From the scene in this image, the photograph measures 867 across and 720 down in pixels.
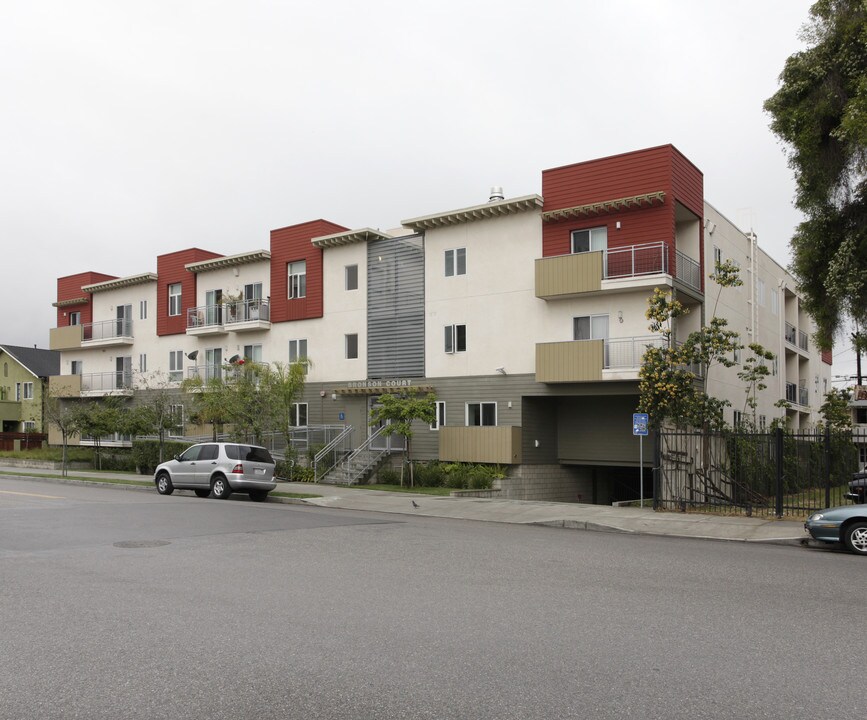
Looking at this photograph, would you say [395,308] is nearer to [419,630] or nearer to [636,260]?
[636,260]

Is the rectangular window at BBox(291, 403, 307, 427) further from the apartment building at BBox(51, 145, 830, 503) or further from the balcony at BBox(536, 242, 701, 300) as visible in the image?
the balcony at BBox(536, 242, 701, 300)

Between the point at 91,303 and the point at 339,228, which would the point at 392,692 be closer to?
the point at 339,228

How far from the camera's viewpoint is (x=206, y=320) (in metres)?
41.2

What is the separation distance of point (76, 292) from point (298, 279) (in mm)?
19963

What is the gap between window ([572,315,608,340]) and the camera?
2838 centimetres

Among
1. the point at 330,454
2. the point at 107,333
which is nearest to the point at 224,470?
the point at 330,454

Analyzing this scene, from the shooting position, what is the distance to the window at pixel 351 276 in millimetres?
35562

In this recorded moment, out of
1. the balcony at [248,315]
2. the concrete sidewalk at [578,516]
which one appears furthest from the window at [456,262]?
the balcony at [248,315]

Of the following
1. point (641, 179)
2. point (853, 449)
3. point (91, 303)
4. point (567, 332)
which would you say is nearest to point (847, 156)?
point (641, 179)

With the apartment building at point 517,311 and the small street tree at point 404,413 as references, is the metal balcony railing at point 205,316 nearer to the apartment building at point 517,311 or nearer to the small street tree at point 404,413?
the apartment building at point 517,311

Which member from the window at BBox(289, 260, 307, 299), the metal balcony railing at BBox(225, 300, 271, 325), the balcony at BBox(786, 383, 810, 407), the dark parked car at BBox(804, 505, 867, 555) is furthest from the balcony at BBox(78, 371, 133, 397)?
the dark parked car at BBox(804, 505, 867, 555)

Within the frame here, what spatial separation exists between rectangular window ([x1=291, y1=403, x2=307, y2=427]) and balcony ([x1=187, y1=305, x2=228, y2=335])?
5853 millimetres

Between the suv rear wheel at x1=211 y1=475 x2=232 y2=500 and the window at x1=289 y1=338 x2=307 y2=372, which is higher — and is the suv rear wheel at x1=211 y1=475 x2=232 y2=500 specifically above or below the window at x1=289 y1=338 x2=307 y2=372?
below

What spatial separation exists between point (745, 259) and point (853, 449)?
11.9 metres
